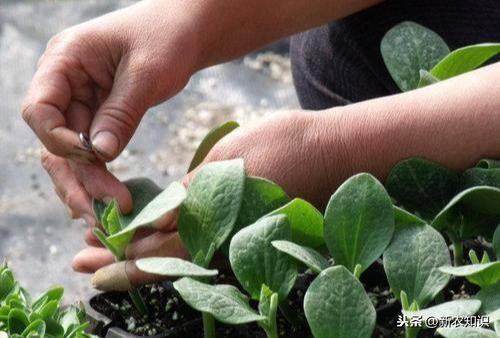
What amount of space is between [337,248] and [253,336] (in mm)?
98

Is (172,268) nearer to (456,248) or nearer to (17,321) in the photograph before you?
(17,321)

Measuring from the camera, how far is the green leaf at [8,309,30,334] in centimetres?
58

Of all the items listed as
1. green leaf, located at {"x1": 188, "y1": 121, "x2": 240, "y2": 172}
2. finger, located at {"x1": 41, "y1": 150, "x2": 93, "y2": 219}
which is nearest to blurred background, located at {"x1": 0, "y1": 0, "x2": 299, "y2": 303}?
finger, located at {"x1": 41, "y1": 150, "x2": 93, "y2": 219}

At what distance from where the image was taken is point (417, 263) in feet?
2.00

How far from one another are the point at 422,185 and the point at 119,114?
1.21 feet

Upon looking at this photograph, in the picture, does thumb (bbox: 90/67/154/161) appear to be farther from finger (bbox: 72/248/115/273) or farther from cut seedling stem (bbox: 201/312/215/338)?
cut seedling stem (bbox: 201/312/215/338)

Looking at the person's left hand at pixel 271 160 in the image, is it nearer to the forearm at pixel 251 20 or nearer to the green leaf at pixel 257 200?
the green leaf at pixel 257 200

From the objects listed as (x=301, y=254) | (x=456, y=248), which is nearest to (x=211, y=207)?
(x=301, y=254)

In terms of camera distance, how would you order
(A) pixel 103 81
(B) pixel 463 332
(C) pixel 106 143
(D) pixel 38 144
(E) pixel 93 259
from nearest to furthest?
(B) pixel 463 332
(E) pixel 93 259
(C) pixel 106 143
(A) pixel 103 81
(D) pixel 38 144

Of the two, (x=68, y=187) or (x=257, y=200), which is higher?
(x=257, y=200)

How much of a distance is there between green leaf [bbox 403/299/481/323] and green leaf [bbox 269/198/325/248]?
0.39ft

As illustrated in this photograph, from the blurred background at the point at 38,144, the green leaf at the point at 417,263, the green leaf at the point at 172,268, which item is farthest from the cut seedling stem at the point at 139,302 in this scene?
the blurred background at the point at 38,144

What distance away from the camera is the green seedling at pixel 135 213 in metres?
0.63

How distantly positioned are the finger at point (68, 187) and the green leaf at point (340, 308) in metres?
0.40
